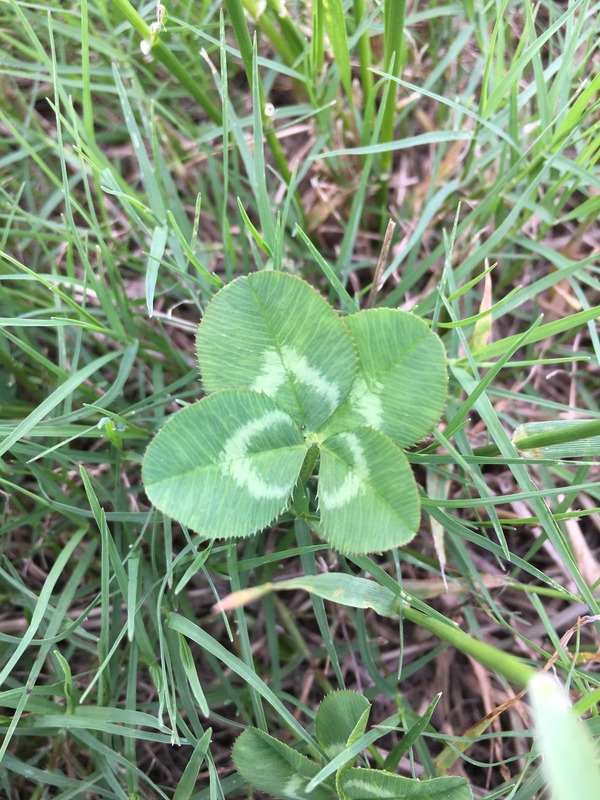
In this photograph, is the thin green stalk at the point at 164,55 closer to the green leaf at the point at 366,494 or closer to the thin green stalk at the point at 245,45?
the thin green stalk at the point at 245,45

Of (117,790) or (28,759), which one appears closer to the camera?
(117,790)

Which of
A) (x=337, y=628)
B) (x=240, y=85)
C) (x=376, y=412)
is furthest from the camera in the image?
(x=240, y=85)

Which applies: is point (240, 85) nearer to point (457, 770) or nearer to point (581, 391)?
point (581, 391)

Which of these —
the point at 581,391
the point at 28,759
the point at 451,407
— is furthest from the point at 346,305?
the point at 28,759

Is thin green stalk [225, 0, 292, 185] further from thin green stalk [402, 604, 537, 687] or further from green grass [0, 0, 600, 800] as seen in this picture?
thin green stalk [402, 604, 537, 687]

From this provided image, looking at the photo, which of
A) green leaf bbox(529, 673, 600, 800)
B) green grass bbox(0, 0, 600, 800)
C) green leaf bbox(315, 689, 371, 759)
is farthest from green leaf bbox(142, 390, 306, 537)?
green leaf bbox(529, 673, 600, 800)

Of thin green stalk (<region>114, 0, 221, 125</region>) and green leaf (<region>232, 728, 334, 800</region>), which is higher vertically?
thin green stalk (<region>114, 0, 221, 125</region>)

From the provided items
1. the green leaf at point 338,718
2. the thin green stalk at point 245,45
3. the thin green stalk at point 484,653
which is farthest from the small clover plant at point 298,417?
the thin green stalk at point 245,45

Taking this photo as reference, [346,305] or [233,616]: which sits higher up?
[346,305]

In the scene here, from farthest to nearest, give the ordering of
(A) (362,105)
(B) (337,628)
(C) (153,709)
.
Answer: (A) (362,105), (B) (337,628), (C) (153,709)
